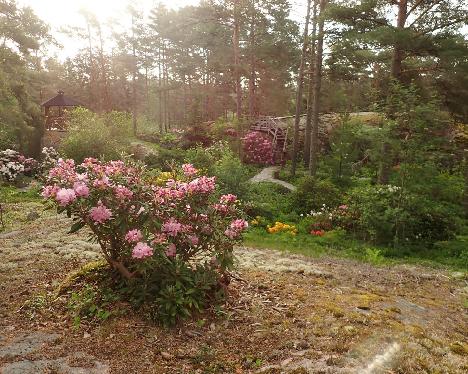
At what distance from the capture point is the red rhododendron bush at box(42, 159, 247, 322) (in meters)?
4.28

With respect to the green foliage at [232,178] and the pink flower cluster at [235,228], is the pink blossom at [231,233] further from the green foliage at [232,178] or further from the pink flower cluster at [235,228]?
the green foliage at [232,178]

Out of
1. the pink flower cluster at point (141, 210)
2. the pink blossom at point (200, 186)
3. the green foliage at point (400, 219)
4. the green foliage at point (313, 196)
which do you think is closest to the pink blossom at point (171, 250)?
the pink flower cluster at point (141, 210)

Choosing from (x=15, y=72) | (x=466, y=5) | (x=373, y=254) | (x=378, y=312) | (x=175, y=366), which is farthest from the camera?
(x=15, y=72)

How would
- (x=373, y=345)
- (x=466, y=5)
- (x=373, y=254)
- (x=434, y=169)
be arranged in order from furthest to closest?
(x=466, y=5) < (x=434, y=169) < (x=373, y=254) < (x=373, y=345)

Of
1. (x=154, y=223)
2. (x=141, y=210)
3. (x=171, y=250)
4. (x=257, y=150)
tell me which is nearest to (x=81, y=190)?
(x=141, y=210)

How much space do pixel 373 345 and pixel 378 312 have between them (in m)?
1.01

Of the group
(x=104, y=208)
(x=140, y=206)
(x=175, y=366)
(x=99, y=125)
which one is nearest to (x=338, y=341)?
(x=175, y=366)

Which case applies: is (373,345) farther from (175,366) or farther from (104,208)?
(104,208)

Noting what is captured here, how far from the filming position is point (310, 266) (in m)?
7.48

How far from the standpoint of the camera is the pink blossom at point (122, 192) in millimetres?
4285

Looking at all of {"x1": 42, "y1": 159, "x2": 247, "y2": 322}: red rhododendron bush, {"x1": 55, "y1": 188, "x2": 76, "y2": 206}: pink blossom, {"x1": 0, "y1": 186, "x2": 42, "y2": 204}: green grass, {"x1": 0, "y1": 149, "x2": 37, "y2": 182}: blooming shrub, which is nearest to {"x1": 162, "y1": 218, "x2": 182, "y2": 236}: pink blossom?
{"x1": 42, "y1": 159, "x2": 247, "y2": 322}: red rhododendron bush

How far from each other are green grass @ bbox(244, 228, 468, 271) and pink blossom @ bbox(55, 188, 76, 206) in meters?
6.23

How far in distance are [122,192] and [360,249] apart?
7699mm

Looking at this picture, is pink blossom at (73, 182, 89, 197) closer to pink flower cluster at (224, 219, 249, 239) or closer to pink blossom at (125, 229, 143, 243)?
pink blossom at (125, 229, 143, 243)
